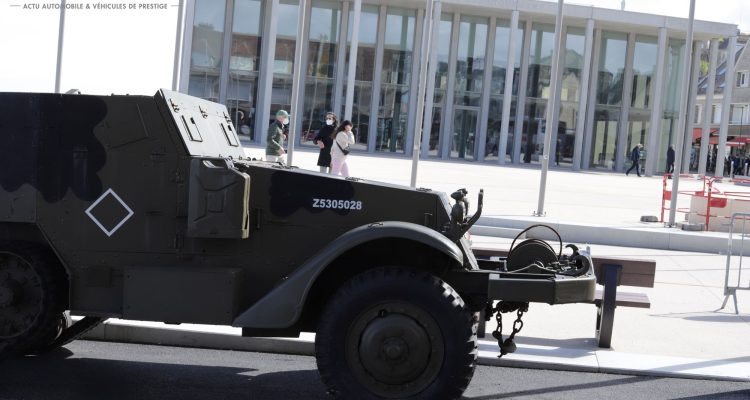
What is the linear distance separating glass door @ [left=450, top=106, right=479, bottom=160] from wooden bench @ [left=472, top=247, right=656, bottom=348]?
140ft

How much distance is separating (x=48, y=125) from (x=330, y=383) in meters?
2.34

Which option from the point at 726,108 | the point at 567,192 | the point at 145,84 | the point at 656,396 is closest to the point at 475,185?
the point at 567,192

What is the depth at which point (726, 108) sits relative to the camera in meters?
51.6

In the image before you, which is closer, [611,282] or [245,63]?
[611,282]

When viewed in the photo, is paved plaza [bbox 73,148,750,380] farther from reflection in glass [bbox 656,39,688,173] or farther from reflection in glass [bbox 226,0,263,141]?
reflection in glass [bbox 656,39,688,173]

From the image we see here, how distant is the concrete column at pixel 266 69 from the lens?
149 ft

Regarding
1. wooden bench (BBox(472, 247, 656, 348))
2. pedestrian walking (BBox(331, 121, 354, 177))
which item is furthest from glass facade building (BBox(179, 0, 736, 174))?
wooden bench (BBox(472, 247, 656, 348))

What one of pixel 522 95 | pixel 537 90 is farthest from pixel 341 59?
pixel 537 90

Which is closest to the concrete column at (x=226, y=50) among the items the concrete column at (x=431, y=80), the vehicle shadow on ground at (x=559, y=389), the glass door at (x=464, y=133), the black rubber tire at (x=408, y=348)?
the concrete column at (x=431, y=80)

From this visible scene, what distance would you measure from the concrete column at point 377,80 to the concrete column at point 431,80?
2635 mm

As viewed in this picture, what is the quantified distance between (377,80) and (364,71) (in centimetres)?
83

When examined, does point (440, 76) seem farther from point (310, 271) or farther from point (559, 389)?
point (310, 271)

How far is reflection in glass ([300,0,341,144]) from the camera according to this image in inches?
1911

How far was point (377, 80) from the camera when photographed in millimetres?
49219
